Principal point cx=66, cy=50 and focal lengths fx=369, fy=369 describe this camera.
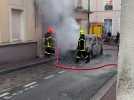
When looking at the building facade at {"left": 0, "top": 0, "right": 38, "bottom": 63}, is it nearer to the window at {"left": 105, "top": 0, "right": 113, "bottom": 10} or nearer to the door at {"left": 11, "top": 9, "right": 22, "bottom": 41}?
the door at {"left": 11, "top": 9, "right": 22, "bottom": 41}

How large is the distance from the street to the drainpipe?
626 cm

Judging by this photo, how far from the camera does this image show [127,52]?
3.25 meters

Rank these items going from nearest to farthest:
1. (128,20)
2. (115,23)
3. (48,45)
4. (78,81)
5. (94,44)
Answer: (128,20) → (78,81) → (48,45) → (94,44) → (115,23)

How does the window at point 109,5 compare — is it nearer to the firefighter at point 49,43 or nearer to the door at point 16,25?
the firefighter at point 49,43

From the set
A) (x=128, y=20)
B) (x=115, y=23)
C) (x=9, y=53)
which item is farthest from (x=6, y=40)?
(x=115, y=23)

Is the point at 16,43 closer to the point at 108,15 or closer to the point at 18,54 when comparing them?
the point at 18,54

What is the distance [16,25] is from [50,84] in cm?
826

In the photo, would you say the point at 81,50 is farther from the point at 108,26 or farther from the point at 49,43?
the point at 108,26

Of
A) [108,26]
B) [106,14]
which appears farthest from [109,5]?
[108,26]

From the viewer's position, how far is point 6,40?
59.9ft

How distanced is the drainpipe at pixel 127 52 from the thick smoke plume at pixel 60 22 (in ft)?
61.2

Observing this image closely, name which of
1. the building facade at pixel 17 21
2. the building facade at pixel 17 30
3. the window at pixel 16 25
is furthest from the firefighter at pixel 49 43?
the window at pixel 16 25

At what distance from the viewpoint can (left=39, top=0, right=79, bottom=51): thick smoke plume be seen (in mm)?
22594

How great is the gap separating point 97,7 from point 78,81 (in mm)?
33287
